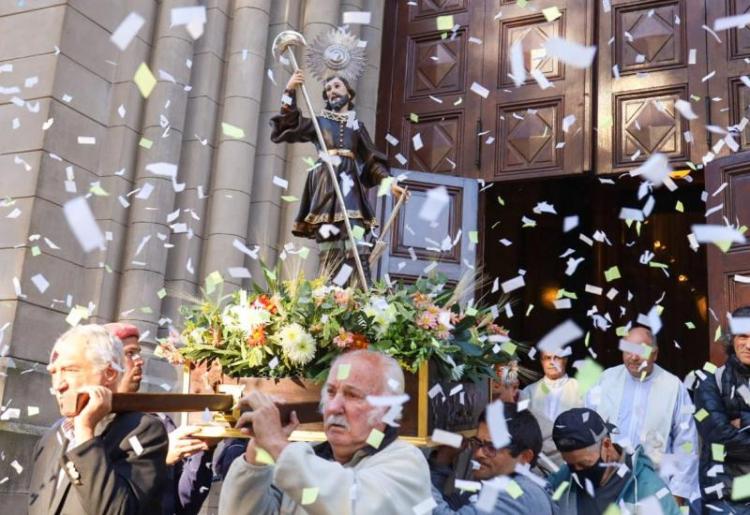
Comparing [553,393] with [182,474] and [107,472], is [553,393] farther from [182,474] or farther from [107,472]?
[107,472]

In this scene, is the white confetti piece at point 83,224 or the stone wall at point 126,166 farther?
the white confetti piece at point 83,224

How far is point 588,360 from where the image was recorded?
8688 mm

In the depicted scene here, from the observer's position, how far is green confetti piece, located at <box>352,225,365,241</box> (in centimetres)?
410

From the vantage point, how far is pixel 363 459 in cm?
194

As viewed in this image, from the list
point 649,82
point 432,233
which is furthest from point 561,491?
point 649,82

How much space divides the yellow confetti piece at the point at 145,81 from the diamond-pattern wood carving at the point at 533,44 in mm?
2660

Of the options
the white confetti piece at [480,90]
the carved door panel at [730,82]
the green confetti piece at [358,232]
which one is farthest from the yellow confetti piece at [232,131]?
the carved door panel at [730,82]

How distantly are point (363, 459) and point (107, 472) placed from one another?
0.59 meters

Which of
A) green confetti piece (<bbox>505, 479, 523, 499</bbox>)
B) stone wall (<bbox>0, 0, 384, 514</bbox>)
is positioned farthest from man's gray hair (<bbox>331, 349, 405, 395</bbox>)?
stone wall (<bbox>0, 0, 384, 514</bbox>)

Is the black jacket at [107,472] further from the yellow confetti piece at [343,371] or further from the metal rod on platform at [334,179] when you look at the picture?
the metal rod on platform at [334,179]

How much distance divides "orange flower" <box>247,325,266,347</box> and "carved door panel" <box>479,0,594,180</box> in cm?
403

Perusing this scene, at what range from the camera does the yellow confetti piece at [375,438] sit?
1958 mm

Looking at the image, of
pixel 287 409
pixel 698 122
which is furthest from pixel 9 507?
pixel 698 122

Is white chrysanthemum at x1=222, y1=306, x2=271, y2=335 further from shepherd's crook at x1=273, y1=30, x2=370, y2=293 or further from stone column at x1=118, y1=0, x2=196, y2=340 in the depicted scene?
stone column at x1=118, y1=0, x2=196, y2=340
